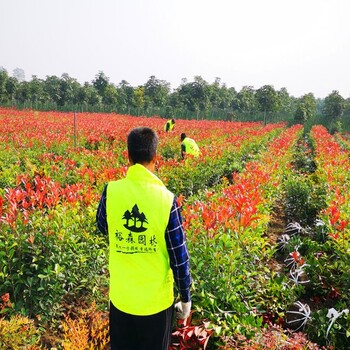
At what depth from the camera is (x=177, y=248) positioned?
1.88 meters

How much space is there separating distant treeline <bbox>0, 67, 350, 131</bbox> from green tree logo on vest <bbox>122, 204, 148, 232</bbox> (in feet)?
110

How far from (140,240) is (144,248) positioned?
0.18ft

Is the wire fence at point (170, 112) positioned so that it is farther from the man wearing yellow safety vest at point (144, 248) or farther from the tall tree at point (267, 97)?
the man wearing yellow safety vest at point (144, 248)

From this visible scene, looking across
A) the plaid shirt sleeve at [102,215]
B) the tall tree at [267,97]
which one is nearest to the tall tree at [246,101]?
the tall tree at [267,97]

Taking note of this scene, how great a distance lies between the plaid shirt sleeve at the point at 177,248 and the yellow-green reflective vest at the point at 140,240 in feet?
0.12

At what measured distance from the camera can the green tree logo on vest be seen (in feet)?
6.01

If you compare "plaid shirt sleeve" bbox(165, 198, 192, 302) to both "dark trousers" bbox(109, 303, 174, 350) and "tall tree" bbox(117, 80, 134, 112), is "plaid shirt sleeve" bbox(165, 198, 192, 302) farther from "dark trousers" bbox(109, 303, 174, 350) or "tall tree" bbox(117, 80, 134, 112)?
"tall tree" bbox(117, 80, 134, 112)

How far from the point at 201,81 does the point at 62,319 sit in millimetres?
35170

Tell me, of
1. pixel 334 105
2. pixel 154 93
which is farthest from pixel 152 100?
pixel 334 105

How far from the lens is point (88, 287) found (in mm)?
3529

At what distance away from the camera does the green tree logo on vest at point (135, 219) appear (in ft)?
6.01

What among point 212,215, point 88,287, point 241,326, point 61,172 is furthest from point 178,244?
point 61,172

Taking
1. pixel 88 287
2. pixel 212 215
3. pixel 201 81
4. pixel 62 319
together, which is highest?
pixel 201 81

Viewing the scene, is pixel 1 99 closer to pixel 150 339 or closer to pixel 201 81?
pixel 201 81
